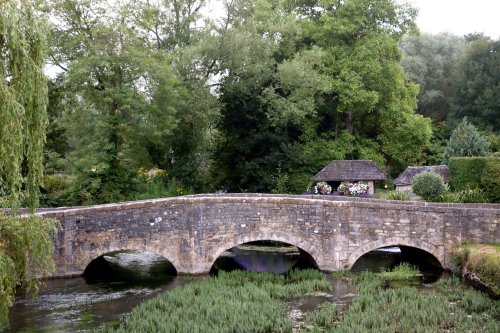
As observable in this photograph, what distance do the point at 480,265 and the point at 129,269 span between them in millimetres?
12475

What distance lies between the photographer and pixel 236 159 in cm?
3069

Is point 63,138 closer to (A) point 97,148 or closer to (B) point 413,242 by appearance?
(A) point 97,148

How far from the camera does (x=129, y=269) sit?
19.8m

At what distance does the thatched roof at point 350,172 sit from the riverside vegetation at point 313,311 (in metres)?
11.7

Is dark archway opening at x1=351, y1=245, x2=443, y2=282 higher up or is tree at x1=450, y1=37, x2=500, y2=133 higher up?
tree at x1=450, y1=37, x2=500, y2=133

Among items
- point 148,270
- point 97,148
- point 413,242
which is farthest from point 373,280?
point 97,148

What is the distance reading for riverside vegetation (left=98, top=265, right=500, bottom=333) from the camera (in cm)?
1208

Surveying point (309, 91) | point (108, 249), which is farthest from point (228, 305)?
point (309, 91)

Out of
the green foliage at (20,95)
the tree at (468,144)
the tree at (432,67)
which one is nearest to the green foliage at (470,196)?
the tree at (468,144)

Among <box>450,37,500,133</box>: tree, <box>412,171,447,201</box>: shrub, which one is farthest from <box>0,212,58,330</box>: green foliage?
<box>450,37,500,133</box>: tree

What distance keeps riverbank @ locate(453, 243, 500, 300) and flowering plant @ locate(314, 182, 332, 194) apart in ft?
35.1

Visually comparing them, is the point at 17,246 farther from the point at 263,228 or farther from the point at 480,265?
the point at 480,265

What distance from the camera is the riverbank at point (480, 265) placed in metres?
14.2

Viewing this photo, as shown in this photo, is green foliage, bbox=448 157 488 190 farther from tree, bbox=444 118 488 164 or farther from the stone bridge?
tree, bbox=444 118 488 164
